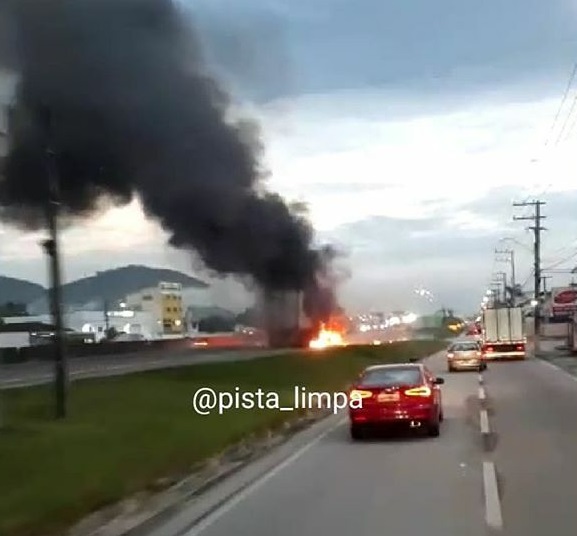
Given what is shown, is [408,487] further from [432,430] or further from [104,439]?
[432,430]

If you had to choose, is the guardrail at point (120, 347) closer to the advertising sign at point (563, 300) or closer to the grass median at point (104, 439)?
the grass median at point (104, 439)

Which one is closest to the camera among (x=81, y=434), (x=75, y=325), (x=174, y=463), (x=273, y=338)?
(x=174, y=463)

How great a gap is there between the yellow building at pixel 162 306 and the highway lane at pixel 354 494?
71.1 metres

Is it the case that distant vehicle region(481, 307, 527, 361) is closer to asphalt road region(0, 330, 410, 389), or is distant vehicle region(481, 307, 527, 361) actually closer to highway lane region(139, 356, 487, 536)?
asphalt road region(0, 330, 410, 389)

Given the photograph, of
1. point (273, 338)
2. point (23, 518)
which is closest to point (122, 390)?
point (23, 518)

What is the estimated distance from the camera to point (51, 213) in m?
21.8

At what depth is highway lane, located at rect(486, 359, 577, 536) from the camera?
37.0 ft

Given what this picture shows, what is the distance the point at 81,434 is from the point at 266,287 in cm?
2972

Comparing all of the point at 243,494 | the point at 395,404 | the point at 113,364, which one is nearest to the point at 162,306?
the point at 113,364

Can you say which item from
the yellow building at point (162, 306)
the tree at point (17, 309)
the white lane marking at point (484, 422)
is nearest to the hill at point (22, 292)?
the tree at point (17, 309)

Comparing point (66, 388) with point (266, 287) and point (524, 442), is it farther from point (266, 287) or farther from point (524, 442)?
point (266, 287)

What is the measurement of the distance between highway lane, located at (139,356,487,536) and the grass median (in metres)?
0.99

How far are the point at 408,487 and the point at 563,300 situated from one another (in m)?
78.5

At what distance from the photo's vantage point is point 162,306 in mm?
100625
